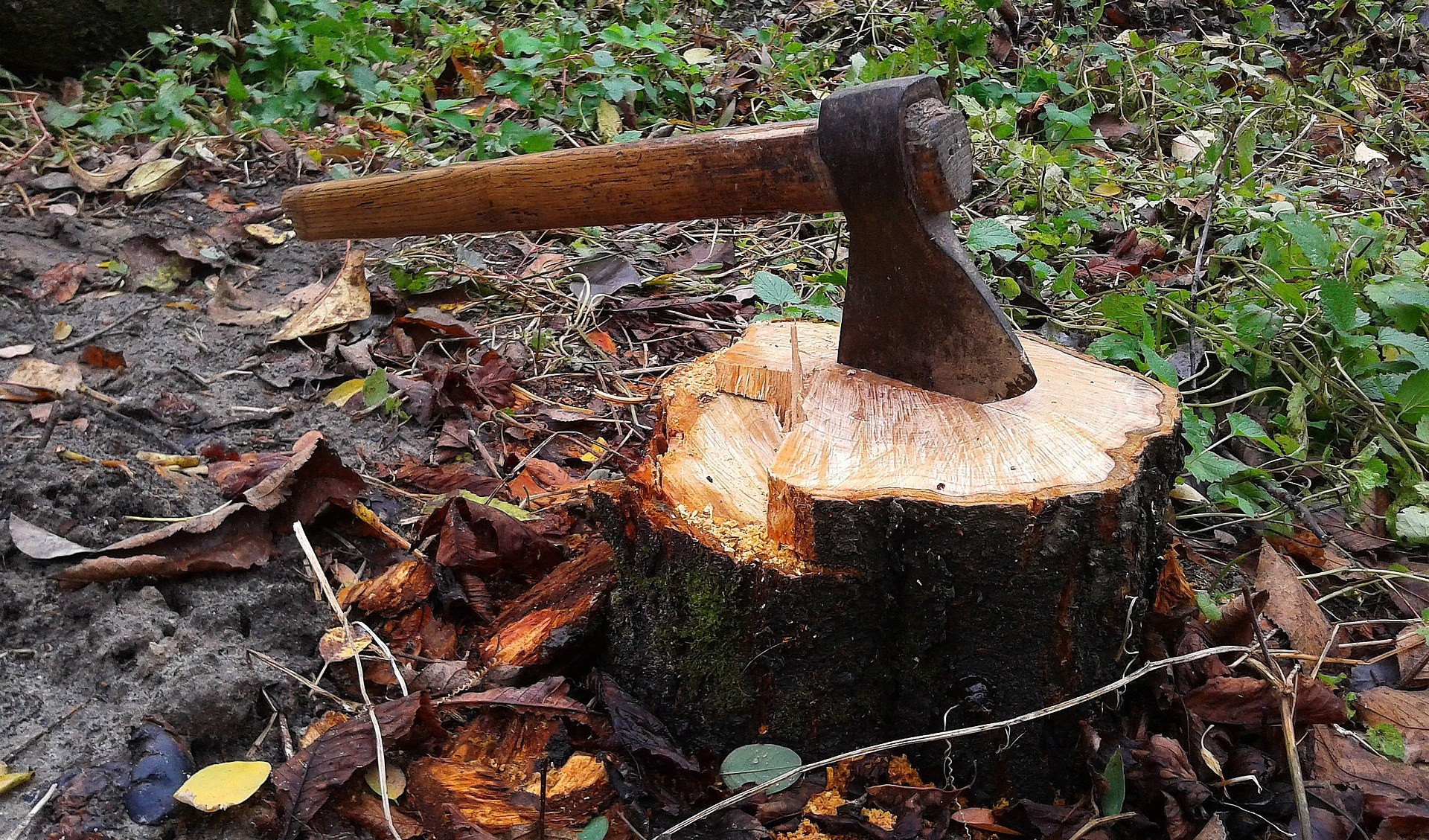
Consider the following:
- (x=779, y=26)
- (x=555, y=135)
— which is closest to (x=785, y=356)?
(x=555, y=135)

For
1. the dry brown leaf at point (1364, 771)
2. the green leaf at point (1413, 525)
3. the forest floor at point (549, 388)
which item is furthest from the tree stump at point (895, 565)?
the green leaf at point (1413, 525)

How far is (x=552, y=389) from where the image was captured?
3.02 m

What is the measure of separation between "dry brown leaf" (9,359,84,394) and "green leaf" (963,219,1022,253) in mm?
2493

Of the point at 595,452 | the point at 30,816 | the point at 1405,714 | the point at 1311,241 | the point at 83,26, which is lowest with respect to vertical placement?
the point at 1405,714

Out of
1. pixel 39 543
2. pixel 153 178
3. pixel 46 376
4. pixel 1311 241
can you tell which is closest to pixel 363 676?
pixel 39 543

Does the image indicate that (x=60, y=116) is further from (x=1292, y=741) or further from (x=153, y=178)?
(x=1292, y=741)

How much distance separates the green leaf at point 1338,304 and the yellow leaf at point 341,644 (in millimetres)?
2421

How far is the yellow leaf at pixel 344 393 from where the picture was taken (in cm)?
283

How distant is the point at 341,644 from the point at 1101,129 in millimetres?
3994

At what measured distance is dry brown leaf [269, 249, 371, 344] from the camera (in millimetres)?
3111

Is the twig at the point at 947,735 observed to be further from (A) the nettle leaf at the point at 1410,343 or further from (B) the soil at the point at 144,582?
(A) the nettle leaf at the point at 1410,343

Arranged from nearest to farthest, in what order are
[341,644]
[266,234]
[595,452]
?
1. [341,644]
2. [595,452]
3. [266,234]

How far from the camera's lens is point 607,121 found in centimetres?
423

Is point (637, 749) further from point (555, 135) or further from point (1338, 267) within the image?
point (555, 135)
